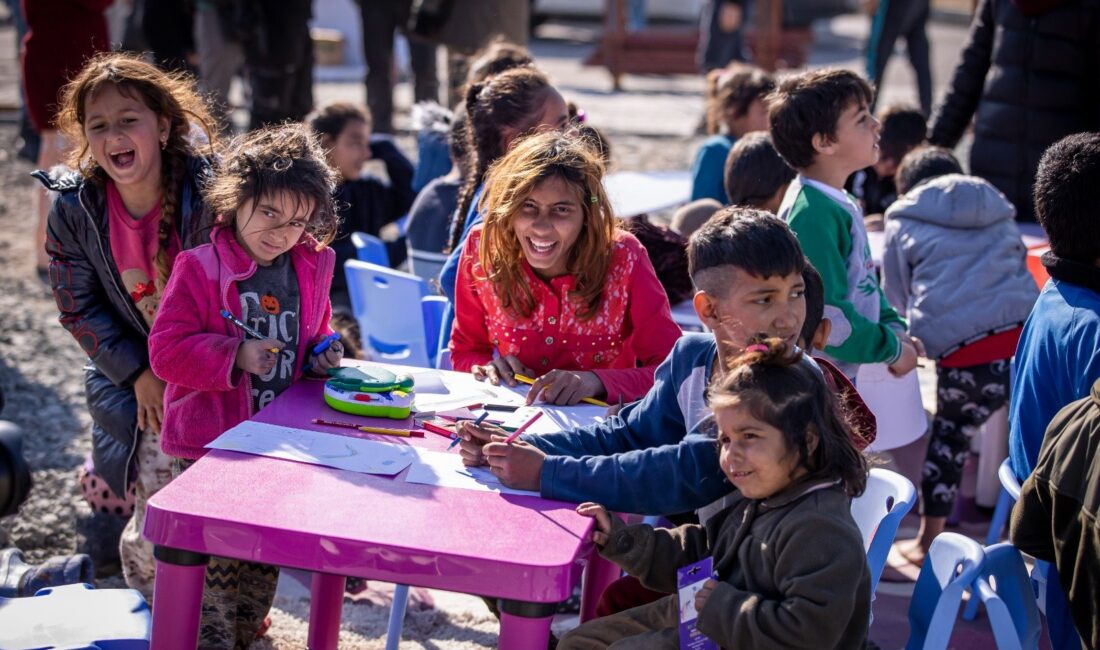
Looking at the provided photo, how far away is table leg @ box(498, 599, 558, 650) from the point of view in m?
2.05

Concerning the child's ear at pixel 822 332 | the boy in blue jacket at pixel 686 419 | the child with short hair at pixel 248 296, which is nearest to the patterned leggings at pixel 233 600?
the child with short hair at pixel 248 296

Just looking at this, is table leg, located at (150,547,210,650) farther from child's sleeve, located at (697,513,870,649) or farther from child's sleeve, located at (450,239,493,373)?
child's sleeve, located at (450,239,493,373)

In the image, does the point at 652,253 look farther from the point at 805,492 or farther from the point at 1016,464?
the point at 805,492

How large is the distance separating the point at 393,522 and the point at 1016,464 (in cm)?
148

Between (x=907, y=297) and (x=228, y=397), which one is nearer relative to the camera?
(x=228, y=397)

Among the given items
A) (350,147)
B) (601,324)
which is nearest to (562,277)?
(601,324)

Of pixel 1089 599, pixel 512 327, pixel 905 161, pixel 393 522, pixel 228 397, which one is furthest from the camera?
pixel 905 161

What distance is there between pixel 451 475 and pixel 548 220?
2.80ft

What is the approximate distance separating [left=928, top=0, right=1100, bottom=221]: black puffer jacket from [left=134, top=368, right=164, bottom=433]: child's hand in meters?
3.45

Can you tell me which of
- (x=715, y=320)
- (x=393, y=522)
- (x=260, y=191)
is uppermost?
(x=260, y=191)

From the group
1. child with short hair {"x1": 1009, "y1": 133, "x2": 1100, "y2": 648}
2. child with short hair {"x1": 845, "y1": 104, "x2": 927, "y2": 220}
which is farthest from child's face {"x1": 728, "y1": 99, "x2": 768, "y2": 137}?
child with short hair {"x1": 1009, "y1": 133, "x2": 1100, "y2": 648}

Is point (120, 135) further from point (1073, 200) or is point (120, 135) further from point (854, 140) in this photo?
point (1073, 200)

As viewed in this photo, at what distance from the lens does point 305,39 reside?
7.15 metres

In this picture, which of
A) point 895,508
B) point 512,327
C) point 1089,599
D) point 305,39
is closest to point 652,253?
point 512,327
